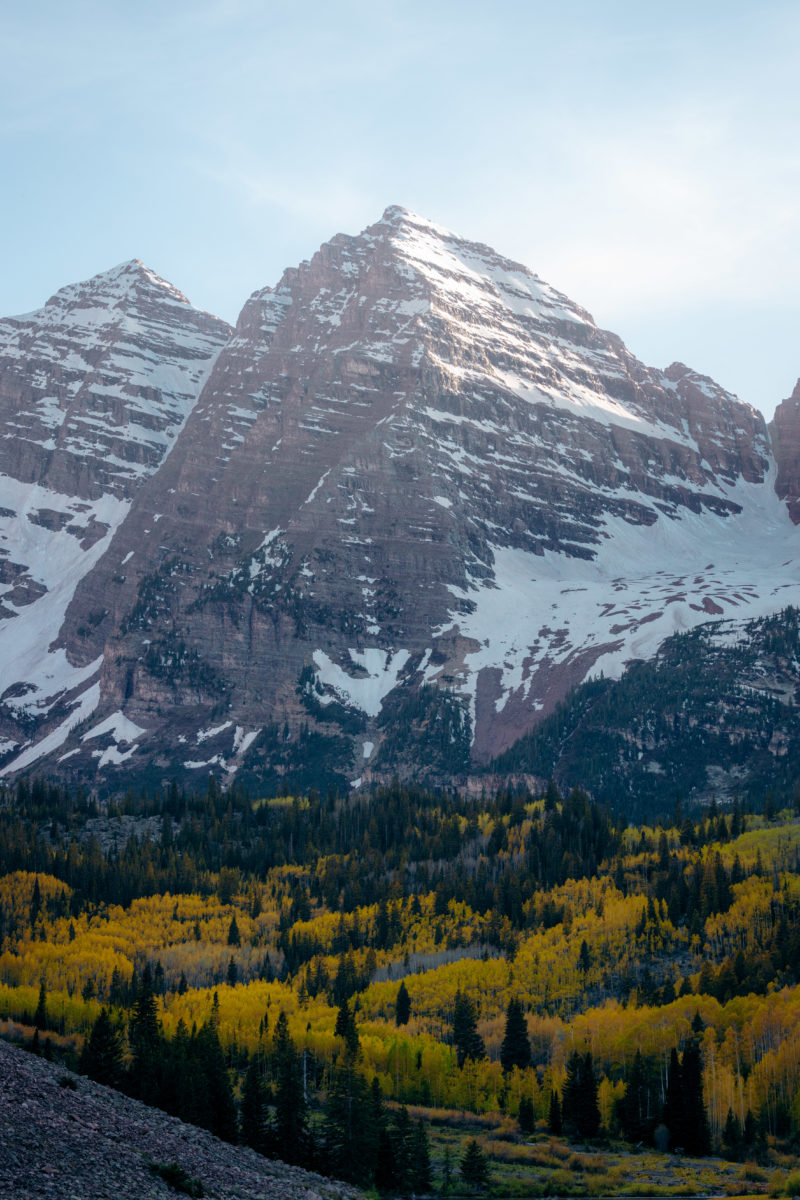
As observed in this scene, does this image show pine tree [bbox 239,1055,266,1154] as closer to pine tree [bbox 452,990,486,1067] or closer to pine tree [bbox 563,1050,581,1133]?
pine tree [bbox 563,1050,581,1133]

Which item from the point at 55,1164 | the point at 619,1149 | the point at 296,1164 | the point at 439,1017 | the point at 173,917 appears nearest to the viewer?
the point at 55,1164

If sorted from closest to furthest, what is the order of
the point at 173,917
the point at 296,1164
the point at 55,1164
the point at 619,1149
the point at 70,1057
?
the point at 55,1164, the point at 296,1164, the point at 619,1149, the point at 70,1057, the point at 173,917

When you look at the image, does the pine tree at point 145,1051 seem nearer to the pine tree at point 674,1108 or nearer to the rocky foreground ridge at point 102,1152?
the rocky foreground ridge at point 102,1152

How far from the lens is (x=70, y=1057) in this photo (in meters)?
114

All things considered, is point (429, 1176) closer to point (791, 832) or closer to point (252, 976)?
point (252, 976)

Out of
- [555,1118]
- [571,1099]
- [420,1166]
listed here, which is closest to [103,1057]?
[420,1166]

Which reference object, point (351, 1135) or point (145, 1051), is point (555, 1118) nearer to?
point (351, 1135)

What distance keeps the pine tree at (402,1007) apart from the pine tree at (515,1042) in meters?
14.6

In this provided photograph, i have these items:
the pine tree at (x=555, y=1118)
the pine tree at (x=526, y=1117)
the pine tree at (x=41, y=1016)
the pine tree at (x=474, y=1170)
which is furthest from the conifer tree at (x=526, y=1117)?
the pine tree at (x=41, y=1016)

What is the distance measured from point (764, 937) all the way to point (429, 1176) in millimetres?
64001

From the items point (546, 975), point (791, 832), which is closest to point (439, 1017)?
point (546, 975)

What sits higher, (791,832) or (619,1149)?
(791,832)

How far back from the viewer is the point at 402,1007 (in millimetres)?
143625

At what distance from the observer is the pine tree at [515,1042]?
4953 inches
